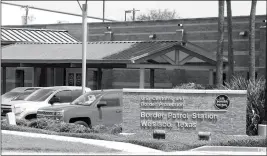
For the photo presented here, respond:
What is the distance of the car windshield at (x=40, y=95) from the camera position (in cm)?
2527

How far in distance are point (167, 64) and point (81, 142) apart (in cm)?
2027

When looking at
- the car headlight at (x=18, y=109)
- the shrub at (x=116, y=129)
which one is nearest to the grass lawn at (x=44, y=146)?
the shrub at (x=116, y=129)

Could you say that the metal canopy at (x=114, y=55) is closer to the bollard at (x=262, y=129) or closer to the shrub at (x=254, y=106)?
the shrub at (x=254, y=106)

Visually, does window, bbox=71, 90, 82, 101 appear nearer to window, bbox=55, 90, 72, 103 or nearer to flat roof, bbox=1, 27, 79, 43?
window, bbox=55, 90, 72, 103

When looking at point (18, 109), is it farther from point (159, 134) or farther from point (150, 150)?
point (150, 150)

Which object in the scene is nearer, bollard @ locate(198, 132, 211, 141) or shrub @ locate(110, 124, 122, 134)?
bollard @ locate(198, 132, 211, 141)

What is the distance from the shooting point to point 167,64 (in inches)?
1470

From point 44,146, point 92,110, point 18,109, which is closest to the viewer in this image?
point 44,146

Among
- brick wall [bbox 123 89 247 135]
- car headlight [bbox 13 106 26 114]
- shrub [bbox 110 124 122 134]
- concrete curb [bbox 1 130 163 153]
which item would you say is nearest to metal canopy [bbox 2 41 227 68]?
car headlight [bbox 13 106 26 114]

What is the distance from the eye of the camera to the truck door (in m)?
Answer: 22.1

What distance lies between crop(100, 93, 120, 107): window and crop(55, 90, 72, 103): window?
3.21 m

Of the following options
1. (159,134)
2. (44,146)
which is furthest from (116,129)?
(44,146)

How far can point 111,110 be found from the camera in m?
22.3

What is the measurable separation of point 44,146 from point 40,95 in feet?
31.3
